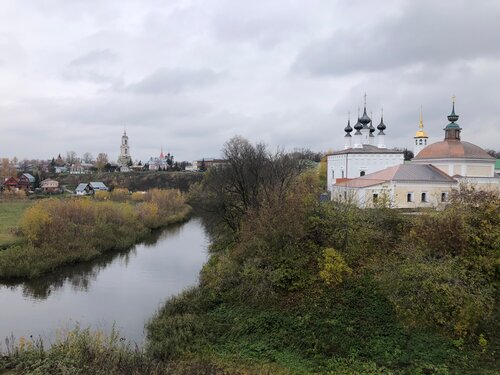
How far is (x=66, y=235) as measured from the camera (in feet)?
85.5

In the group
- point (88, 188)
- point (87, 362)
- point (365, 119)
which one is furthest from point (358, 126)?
point (88, 188)

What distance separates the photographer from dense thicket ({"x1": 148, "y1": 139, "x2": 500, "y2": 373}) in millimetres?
11109

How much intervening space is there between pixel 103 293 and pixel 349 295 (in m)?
12.1

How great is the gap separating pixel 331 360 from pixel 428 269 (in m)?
4.11

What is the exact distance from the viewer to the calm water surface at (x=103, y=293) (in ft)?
50.3

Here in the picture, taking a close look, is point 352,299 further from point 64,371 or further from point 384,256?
point 64,371

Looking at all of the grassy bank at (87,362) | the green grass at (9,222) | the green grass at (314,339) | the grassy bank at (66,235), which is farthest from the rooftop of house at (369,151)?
the grassy bank at (87,362)

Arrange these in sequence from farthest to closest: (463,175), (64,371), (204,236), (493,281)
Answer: (204,236) < (463,175) < (493,281) < (64,371)

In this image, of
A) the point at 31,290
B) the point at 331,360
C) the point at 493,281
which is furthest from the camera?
the point at 31,290

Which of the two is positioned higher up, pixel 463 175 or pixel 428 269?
pixel 463 175

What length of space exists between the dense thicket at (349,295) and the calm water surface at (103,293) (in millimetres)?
2590

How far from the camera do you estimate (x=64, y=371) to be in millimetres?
9148

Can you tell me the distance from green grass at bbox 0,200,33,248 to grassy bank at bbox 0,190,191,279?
2.72ft

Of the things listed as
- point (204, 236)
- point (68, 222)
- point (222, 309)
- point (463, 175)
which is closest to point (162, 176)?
point (204, 236)
